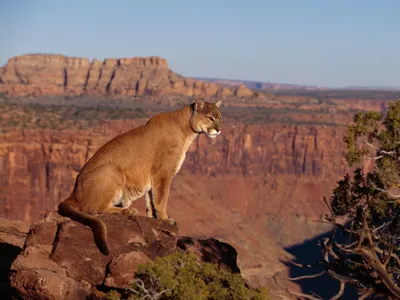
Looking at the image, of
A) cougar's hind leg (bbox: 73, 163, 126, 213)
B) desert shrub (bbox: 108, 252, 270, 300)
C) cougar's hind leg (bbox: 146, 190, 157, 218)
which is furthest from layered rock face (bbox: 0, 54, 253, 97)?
desert shrub (bbox: 108, 252, 270, 300)

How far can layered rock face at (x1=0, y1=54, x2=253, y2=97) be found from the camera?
126188 millimetres

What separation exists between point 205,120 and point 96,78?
421 feet

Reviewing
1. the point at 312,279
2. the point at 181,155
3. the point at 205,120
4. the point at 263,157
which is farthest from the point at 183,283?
the point at 263,157

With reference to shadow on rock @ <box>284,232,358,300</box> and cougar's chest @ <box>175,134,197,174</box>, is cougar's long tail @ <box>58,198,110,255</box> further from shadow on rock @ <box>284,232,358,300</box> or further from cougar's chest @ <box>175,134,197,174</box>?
shadow on rock @ <box>284,232,358,300</box>

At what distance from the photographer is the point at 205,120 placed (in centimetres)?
1206

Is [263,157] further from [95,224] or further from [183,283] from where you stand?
[183,283]

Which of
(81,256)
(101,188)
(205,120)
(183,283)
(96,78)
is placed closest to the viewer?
(183,283)

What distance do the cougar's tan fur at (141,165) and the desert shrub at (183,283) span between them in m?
2.48

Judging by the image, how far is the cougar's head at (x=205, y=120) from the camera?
39.4 ft

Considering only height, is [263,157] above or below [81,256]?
below

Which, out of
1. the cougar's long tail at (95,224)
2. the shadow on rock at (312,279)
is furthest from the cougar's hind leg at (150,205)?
the shadow on rock at (312,279)

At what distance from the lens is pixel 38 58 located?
15150 centimetres

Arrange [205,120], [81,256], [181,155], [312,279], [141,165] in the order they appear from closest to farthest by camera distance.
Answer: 1. [81,256]
2. [141,165]
3. [181,155]
4. [205,120]
5. [312,279]

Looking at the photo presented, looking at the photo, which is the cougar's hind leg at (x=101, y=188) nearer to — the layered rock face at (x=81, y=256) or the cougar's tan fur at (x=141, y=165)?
the cougar's tan fur at (x=141, y=165)
